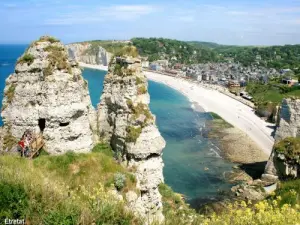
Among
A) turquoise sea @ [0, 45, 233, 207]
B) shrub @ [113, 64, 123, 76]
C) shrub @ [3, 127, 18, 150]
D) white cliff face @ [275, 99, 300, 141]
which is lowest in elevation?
turquoise sea @ [0, 45, 233, 207]

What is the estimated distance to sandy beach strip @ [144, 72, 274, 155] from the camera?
275 ft

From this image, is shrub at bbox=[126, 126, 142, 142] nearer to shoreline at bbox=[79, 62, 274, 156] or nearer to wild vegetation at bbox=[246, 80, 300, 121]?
shoreline at bbox=[79, 62, 274, 156]

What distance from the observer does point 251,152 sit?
7081cm

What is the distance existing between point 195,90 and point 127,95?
129621 millimetres

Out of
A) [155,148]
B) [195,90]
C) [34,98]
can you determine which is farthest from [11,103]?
[195,90]

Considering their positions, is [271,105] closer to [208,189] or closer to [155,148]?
[208,189]

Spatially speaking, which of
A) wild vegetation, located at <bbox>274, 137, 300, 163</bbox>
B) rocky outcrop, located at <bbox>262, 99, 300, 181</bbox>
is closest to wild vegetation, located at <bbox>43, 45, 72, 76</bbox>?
wild vegetation, located at <bbox>274, 137, 300, 163</bbox>

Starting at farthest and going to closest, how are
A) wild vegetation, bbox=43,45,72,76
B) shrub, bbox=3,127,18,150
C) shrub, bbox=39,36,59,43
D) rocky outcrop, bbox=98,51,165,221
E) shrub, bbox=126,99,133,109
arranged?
shrub, bbox=126,99,133,109 → rocky outcrop, bbox=98,51,165,221 → shrub, bbox=39,36,59,43 → wild vegetation, bbox=43,45,72,76 → shrub, bbox=3,127,18,150

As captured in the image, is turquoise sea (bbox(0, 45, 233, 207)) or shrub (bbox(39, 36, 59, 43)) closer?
shrub (bbox(39, 36, 59, 43))

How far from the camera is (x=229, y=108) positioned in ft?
377

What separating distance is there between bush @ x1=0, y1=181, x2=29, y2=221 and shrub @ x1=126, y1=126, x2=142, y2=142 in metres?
13.6

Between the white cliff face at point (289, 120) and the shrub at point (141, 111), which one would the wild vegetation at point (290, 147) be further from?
the shrub at point (141, 111)

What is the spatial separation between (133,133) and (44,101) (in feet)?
23.3

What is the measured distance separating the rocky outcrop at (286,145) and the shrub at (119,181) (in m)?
33.0
